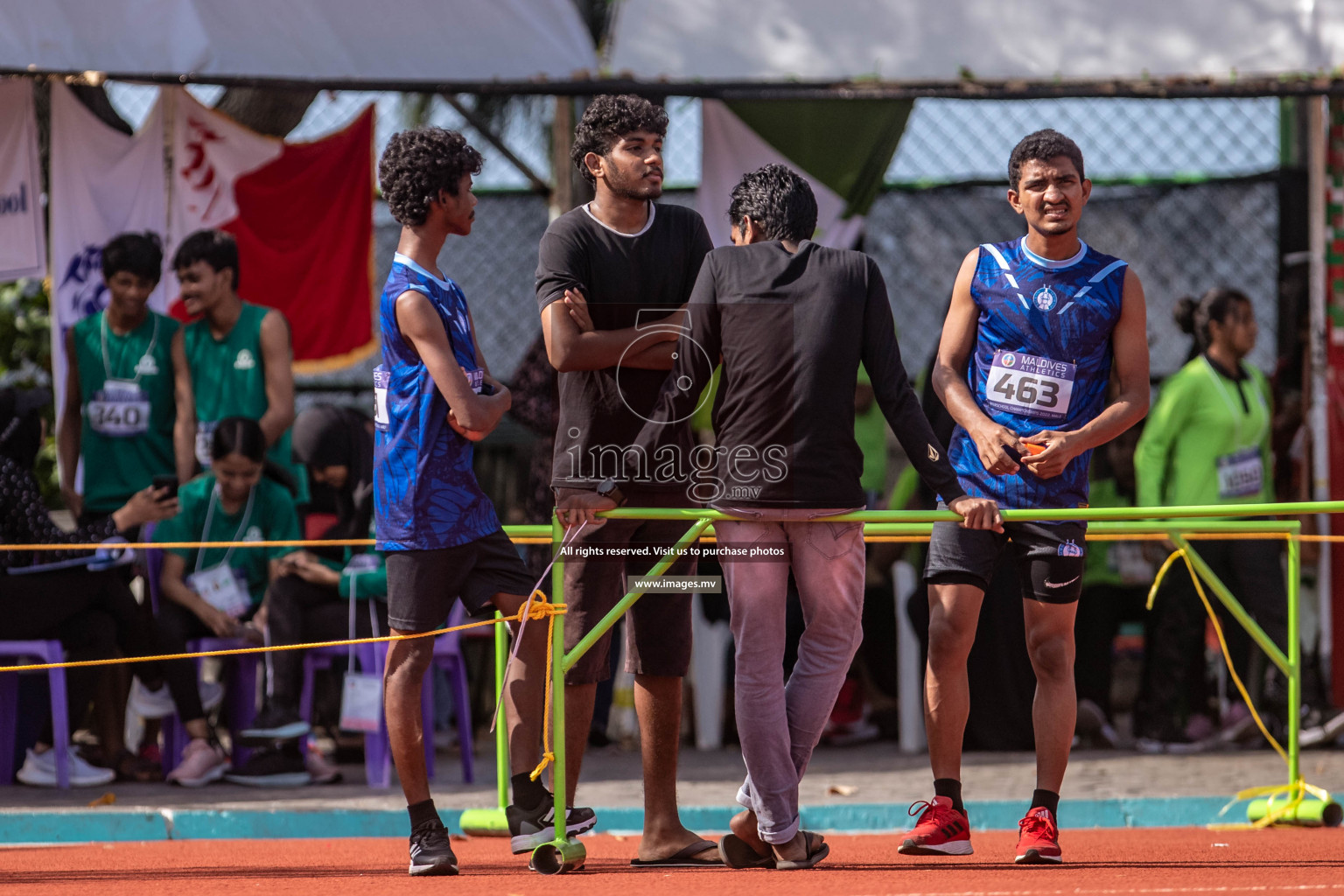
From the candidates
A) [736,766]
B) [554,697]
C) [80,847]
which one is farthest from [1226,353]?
[80,847]

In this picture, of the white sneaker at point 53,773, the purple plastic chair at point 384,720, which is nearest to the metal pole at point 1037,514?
the purple plastic chair at point 384,720

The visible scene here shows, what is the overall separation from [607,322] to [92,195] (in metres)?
4.59

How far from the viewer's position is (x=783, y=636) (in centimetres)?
451

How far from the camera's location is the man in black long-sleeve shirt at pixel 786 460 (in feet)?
14.5

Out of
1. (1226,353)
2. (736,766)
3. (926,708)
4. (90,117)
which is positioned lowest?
(736,766)

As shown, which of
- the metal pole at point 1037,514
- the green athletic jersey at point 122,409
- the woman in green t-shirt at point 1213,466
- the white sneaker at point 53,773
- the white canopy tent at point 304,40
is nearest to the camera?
the metal pole at point 1037,514

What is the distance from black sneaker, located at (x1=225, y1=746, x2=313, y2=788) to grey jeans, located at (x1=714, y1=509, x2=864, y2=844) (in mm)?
3108

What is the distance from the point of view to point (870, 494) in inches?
331

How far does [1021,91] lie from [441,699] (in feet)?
14.0

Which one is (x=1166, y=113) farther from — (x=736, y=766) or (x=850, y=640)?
(x=850, y=640)

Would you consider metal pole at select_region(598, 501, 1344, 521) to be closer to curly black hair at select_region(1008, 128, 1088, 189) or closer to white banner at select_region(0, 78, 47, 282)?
curly black hair at select_region(1008, 128, 1088, 189)

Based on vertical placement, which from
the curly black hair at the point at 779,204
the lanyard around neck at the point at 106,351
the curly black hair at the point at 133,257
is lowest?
the lanyard around neck at the point at 106,351

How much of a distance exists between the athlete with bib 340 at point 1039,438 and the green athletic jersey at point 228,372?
398 centimetres

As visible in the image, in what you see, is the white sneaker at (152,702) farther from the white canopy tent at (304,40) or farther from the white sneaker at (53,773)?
the white canopy tent at (304,40)
